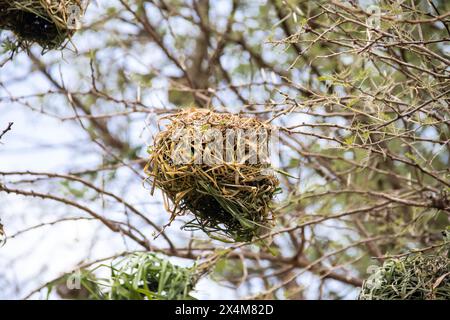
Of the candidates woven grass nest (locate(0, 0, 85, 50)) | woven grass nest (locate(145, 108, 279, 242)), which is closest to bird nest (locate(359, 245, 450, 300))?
woven grass nest (locate(145, 108, 279, 242))

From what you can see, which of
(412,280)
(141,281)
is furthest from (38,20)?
(412,280)

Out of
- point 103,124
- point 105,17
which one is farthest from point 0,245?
point 103,124

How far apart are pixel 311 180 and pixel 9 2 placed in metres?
1.83

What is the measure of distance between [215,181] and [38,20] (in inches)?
36.3

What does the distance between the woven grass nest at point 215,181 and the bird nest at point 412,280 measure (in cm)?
39

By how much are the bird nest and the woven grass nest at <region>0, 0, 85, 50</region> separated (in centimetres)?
127

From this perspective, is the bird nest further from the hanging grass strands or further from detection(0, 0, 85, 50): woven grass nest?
detection(0, 0, 85, 50): woven grass nest

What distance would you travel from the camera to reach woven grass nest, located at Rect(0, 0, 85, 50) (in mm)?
2518

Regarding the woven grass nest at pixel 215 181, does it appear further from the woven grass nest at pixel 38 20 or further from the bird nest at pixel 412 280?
the woven grass nest at pixel 38 20

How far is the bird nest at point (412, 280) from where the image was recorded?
2.22 m

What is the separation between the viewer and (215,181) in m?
2.12

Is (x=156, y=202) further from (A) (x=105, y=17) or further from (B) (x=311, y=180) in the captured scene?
(A) (x=105, y=17)
